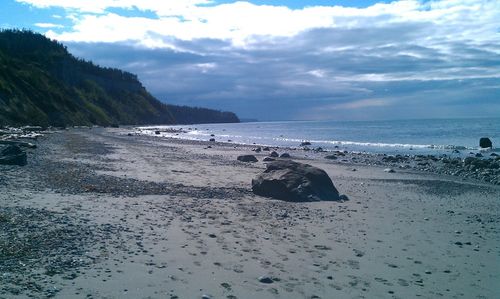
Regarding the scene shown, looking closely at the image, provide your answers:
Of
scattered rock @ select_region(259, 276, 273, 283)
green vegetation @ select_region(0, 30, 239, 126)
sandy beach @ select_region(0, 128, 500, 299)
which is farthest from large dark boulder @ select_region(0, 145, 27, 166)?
green vegetation @ select_region(0, 30, 239, 126)

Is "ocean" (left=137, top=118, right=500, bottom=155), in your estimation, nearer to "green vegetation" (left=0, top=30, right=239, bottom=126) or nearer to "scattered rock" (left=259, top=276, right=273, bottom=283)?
"green vegetation" (left=0, top=30, right=239, bottom=126)

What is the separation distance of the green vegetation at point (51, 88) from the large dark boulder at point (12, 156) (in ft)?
111

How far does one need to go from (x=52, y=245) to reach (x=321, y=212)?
834 cm

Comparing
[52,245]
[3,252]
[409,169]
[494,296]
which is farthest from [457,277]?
[409,169]

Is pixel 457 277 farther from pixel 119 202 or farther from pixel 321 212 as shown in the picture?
pixel 119 202

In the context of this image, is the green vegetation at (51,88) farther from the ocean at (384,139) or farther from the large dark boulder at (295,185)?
the large dark boulder at (295,185)

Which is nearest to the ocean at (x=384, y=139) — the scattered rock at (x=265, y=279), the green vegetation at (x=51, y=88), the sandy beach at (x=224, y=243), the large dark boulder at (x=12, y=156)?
the green vegetation at (x=51, y=88)

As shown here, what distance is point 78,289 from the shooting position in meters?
6.43

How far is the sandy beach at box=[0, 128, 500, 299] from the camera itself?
714 centimetres

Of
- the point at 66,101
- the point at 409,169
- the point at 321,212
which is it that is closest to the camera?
the point at 321,212

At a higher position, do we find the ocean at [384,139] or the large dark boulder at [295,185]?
the ocean at [384,139]

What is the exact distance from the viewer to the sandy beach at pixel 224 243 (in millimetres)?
7137

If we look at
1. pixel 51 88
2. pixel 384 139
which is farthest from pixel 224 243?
pixel 51 88

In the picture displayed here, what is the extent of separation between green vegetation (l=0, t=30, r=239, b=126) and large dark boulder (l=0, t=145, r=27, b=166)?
3372 cm
